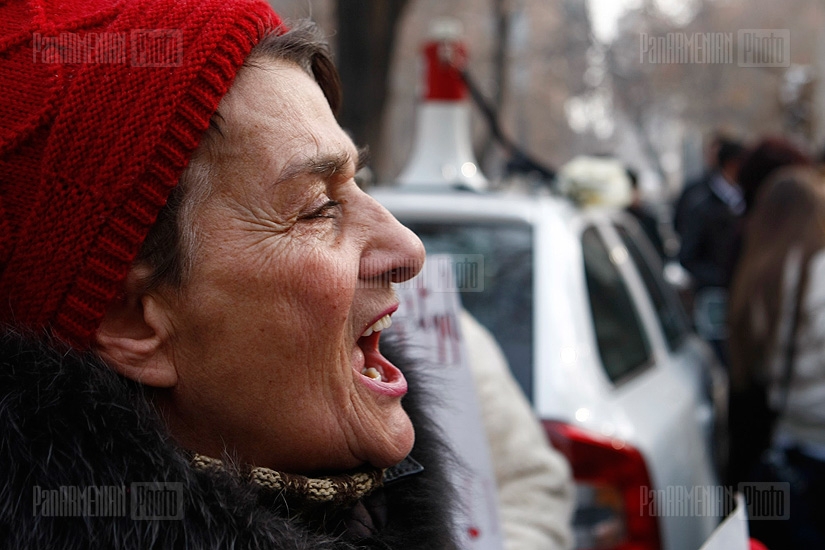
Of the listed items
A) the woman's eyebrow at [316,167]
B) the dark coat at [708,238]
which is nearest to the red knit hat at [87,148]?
the woman's eyebrow at [316,167]

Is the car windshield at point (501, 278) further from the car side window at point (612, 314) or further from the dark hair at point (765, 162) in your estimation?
the dark hair at point (765, 162)

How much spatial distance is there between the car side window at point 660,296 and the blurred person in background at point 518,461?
197 cm

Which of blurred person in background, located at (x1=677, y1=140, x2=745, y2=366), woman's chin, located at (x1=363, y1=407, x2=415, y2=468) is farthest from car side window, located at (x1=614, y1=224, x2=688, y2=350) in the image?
woman's chin, located at (x1=363, y1=407, x2=415, y2=468)

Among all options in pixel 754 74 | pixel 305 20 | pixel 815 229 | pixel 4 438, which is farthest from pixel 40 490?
pixel 754 74

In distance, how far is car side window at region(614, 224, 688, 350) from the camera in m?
4.34

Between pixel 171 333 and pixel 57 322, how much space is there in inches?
6.3

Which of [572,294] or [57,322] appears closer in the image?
[57,322]

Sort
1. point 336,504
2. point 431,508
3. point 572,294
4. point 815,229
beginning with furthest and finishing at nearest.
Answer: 1. point 815,229
2. point 572,294
3. point 431,508
4. point 336,504

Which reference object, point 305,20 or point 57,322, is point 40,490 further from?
point 305,20

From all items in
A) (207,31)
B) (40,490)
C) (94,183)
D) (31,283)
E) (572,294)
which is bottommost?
(572,294)

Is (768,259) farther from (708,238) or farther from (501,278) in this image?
(708,238)

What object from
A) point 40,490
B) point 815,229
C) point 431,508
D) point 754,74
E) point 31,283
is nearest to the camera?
point 40,490

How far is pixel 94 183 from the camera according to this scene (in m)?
1.17

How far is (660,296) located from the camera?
15.3 feet
